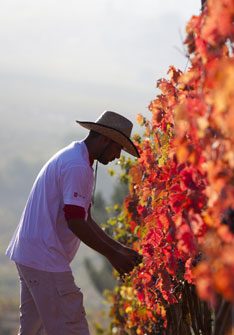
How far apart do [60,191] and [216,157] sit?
2.10 m

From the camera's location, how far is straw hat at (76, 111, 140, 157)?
5.35 meters

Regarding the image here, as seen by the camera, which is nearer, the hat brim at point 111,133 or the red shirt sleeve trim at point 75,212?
the red shirt sleeve trim at point 75,212

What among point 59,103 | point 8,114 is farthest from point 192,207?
point 59,103

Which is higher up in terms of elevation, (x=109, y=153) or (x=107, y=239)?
(x=109, y=153)

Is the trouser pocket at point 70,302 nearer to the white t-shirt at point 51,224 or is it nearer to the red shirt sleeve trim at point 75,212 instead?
the white t-shirt at point 51,224

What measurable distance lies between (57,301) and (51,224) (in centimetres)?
39

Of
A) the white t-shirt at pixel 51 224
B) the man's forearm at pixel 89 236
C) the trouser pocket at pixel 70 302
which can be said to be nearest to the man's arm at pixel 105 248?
the man's forearm at pixel 89 236

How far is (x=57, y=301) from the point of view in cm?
537

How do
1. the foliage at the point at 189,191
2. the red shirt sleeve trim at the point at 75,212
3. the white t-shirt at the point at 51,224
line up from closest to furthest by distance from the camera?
the foliage at the point at 189,191
the red shirt sleeve trim at the point at 75,212
the white t-shirt at the point at 51,224

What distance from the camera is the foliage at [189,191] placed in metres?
3.01

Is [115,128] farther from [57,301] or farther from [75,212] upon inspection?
[57,301]

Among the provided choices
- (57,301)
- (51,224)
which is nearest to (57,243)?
(51,224)

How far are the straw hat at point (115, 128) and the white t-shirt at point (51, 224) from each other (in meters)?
0.12

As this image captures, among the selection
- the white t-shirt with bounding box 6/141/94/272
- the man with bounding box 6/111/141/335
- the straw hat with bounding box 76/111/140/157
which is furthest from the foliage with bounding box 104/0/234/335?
the white t-shirt with bounding box 6/141/94/272
